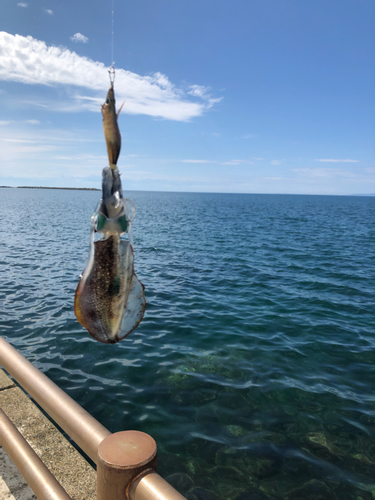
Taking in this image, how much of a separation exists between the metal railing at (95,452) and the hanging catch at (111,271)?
132 centimetres

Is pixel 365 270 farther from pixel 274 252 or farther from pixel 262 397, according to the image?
pixel 262 397

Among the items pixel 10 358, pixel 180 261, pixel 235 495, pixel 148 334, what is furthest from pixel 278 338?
pixel 180 261

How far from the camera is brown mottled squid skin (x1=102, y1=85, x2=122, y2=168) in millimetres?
970

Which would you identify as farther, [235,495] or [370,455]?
[370,455]

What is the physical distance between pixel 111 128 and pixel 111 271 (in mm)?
489

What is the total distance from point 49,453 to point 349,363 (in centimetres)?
869

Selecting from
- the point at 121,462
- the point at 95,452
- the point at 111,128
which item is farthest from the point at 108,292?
the point at 95,452

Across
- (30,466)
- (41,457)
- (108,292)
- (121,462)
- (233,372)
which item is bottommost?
(233,372)

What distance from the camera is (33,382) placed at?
321 centimetres

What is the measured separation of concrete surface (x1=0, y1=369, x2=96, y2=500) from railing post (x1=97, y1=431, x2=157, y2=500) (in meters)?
2.07

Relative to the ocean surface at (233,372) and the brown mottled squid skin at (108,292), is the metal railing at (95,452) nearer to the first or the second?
the brown mottled squid skin at (108,292)

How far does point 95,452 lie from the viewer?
2492mm

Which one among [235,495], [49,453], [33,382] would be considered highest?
[33,382]

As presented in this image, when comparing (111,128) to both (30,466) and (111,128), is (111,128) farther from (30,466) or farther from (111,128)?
(30,466)
